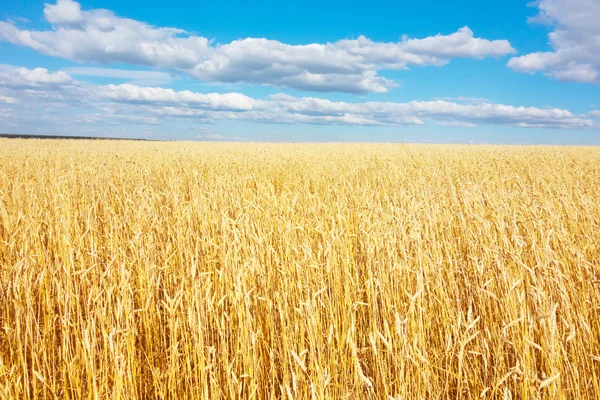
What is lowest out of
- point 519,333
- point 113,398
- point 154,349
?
point 154,349

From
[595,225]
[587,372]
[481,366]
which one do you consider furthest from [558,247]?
[481,366]

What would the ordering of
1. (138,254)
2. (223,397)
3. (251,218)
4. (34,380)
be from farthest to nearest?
(251,218), (138,254), (223,397), (34,380)

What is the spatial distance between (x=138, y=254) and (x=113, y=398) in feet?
5.16

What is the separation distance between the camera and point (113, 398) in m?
1.88

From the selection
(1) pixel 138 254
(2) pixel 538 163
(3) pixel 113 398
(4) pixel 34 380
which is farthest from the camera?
(2) pixel 538 163

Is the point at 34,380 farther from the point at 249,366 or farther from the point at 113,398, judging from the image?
the point at 249,366

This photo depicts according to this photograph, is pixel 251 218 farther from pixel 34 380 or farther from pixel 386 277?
pixel 34 380

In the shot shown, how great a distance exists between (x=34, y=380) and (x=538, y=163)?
14.5m

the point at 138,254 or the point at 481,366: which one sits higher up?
the point at 138,254

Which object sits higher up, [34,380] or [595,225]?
[595,225]

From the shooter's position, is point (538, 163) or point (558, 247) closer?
point (558, 247)

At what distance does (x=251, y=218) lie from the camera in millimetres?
4047

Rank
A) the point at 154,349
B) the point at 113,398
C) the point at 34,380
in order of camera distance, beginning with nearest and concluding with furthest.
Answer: the point at 113,398, the point at 34,380, the point at 154,349

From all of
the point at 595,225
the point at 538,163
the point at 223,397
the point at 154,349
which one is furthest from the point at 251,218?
the point at 538,163
